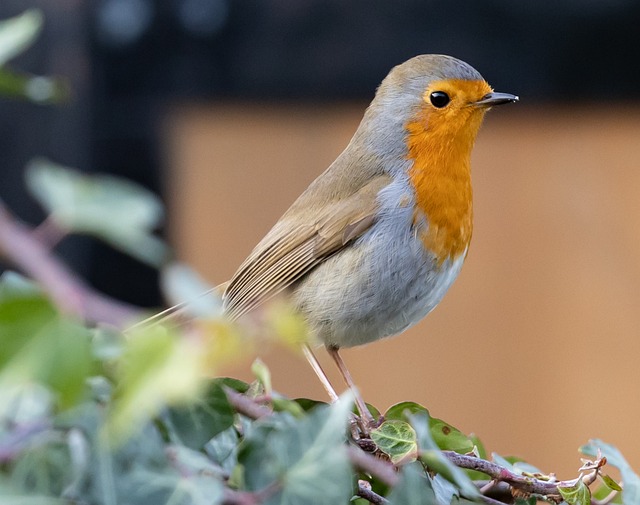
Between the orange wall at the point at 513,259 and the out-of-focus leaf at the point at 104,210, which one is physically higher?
the orange wall at the point at 513,259

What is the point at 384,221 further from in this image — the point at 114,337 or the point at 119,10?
the point at 119,10

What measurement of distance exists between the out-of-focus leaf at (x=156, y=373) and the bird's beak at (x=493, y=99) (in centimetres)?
164

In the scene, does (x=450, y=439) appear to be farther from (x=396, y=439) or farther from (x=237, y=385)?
(x=237, y=385)

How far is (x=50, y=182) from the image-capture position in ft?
1.93

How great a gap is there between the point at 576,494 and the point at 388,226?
3.62 feet

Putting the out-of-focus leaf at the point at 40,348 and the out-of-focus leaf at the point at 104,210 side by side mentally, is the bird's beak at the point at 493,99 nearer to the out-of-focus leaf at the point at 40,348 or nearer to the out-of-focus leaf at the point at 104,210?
the out-of-focus leaf at the point at 104,210

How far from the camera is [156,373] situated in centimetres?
48

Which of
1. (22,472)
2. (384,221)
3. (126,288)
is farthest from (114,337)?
(126,288)

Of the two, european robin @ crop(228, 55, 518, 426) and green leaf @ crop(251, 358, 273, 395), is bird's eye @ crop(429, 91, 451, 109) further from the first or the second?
green leaf @ crop(251, 358, 273, 395)

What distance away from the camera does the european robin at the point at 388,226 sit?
2.01 metres

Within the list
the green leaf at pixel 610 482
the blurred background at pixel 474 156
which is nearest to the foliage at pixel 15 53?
the green leaf at pixel 610 482

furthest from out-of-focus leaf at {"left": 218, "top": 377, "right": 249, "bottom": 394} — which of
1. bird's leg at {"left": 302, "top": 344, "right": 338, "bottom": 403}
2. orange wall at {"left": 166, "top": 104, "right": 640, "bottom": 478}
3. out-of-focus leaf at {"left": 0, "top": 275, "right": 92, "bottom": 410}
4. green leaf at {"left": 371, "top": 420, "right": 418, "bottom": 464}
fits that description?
orange wall at {"left": 166, "top": 104, "right": 640, "bottom": 478}

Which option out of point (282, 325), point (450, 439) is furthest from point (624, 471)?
point (282, 325)

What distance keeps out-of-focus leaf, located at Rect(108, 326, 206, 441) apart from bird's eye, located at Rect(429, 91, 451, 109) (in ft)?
5.50
